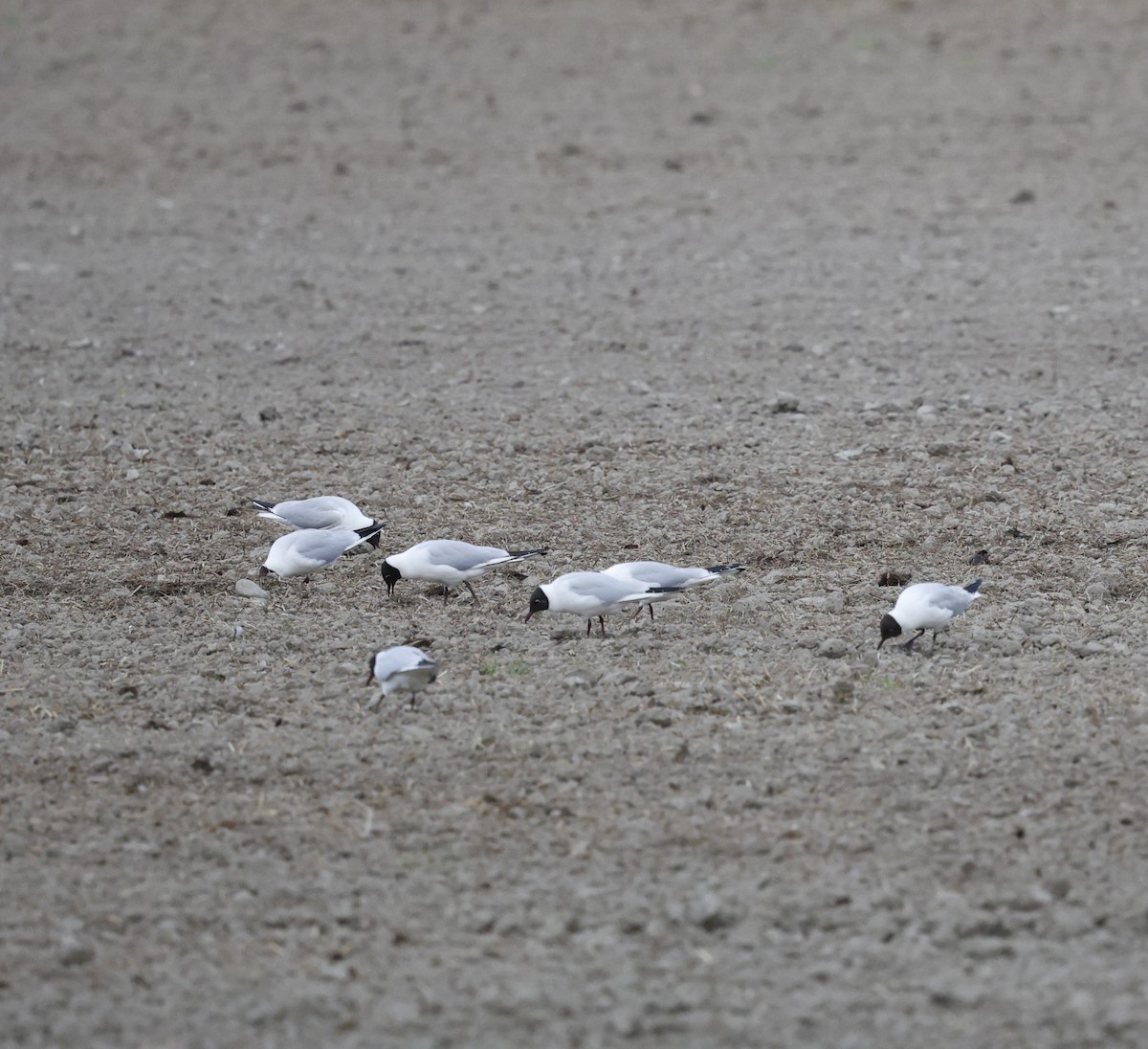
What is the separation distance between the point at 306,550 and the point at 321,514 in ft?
1.00

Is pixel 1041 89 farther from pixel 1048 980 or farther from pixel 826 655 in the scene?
pixel 1048 980

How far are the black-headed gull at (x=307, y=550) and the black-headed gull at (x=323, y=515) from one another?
146 mm

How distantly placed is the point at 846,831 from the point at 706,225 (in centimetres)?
761

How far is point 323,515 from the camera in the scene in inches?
230

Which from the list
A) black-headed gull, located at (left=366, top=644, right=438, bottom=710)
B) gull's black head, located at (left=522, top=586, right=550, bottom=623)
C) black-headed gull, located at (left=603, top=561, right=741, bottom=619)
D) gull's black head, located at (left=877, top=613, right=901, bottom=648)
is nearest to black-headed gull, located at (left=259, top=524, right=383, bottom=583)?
gull's black head, located at (left=522, top=586, right=550, bottom=623)

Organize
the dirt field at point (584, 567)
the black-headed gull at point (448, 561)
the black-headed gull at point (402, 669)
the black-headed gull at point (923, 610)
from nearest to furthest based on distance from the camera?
the dirt field at point (584, 567)
the black-headed gull at point (402, 669)
the black-headed gull at point (923, 610)
the black-headed gull at point (448, 561)

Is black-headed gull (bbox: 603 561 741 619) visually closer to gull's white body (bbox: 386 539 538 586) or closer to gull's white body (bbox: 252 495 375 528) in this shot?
gull's white body (bbox: 386 539 538 586)

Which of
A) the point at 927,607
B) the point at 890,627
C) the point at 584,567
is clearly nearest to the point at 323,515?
the point at 584,567

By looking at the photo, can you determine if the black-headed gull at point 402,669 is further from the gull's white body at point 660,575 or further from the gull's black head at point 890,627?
the gull's black head at point 890,627

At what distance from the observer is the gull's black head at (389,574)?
217 inches

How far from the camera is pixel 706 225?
11000 mm

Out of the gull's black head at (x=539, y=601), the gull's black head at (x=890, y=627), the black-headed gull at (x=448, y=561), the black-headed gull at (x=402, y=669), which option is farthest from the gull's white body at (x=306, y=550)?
the gull's black head at (x=890, y=627)

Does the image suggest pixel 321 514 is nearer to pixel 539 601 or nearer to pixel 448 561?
pixel 448 561

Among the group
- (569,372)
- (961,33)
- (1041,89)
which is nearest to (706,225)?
(569,372)
